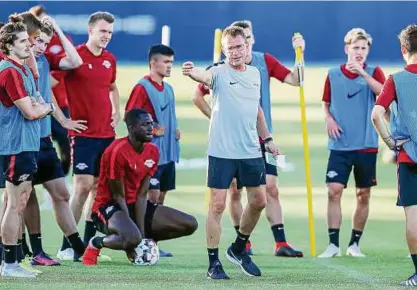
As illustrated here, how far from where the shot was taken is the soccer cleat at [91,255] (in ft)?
36.1

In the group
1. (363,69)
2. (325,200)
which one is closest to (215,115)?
(363,69)

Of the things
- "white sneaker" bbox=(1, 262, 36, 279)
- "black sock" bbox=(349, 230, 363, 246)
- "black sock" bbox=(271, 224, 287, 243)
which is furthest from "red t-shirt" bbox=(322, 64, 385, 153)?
"white sneaker" bbox=(1, 262, 36, 279)

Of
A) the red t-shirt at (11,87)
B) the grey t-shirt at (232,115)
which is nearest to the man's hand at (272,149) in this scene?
the grey t-shirt at (232,115)

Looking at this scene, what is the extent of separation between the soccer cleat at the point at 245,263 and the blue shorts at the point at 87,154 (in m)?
1.80

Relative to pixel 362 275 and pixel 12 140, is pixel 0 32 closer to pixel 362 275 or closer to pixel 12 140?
pixel 12 140

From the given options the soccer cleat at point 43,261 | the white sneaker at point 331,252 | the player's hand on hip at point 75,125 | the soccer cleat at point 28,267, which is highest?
the player's hand on hip at point 75,125

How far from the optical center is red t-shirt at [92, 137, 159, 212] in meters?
11.2

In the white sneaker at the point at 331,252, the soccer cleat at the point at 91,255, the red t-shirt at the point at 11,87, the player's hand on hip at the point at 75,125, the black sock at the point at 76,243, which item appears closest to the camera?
the red t-shirt at the point at 11,87

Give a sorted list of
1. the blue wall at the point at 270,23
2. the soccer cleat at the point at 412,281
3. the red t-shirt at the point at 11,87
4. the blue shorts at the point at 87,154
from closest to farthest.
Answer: the soccer cleat at the point at 412,281, the red t-shirt at the point at 11,87, the blue shorts at the point at 87,154, the blue wall at the point at 270,23

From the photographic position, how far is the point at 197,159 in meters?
21.9

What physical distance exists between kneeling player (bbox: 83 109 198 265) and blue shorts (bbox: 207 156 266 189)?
1096mm

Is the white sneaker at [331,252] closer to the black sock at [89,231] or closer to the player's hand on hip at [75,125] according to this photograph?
the black sock at [89,231]

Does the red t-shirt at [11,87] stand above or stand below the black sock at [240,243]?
above

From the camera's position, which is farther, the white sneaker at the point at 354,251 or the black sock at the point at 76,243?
the white sneaker at the point at 354,251
